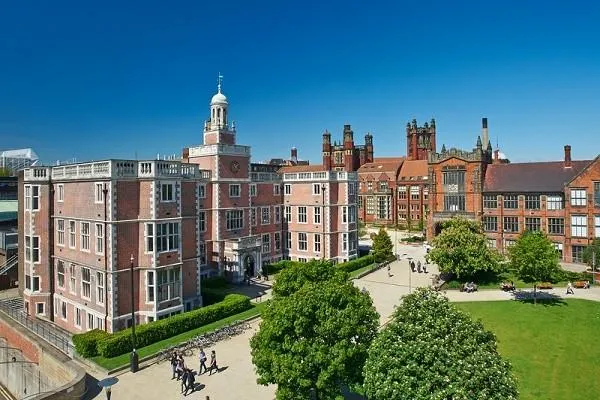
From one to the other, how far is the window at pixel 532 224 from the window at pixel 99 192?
49600 mm

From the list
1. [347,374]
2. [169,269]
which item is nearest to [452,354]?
[347,374]

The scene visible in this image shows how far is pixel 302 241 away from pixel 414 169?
166 feet

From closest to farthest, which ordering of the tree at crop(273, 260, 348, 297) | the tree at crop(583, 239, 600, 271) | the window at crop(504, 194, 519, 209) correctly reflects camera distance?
the tree at crop(273, 260, 348, 297) → the tree at crop(583, 239, 600, 271) → the window at crop(504, 194, 519, 209)

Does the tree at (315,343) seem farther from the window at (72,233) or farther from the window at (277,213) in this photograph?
the window at (277,213)

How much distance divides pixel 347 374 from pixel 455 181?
160ft

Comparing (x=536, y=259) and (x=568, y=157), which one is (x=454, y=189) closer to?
(x=568, y=157)

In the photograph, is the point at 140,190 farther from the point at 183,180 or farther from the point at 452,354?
the point at 452,354

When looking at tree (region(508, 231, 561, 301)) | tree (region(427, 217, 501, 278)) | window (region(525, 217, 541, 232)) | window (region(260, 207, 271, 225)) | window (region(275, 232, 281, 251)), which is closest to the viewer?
tree (region(508, 231, 561, 301))

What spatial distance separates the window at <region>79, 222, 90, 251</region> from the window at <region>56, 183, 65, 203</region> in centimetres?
423

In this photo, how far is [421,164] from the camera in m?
95.3

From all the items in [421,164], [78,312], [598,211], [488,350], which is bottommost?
[78,312]

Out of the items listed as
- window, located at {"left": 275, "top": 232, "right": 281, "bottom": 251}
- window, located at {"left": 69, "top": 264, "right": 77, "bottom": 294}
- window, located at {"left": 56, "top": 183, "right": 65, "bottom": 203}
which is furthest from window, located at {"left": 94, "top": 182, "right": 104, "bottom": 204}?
window, located at {"left": 275, "top": 232, "right": 281, "bottom": 251}

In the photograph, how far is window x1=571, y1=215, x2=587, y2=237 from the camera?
165 ft

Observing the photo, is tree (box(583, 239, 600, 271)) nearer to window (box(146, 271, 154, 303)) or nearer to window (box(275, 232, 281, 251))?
window (box(275, 232, 281, 251))
